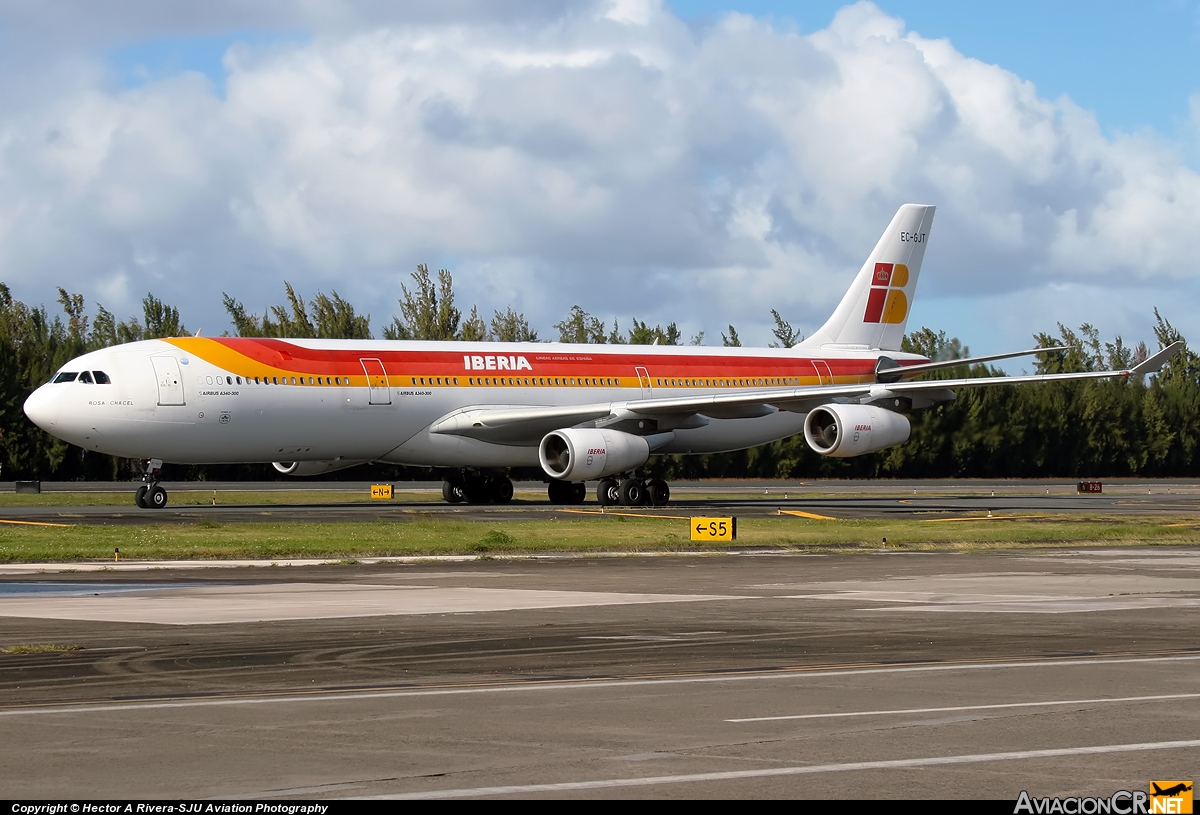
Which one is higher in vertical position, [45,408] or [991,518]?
[45,408]

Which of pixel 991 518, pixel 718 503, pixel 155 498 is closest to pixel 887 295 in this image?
pixel 718 503

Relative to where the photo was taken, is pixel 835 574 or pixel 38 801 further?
pixel 835 574

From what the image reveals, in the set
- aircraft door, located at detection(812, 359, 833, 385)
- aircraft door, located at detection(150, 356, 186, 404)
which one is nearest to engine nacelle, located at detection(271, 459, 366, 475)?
aircraft door, located at detection(150, 356, 186, 404)

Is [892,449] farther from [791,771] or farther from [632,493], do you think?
[791,771]

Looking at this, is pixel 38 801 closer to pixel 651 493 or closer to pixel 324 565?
pixel 324 565

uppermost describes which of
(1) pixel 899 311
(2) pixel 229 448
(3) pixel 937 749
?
(1) pixel 899 311

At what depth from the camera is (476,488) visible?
46.7 meters

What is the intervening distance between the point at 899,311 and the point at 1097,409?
33.7 m

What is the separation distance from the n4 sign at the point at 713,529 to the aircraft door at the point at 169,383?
1524 centimetres

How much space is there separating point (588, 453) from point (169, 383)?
36.3 ft

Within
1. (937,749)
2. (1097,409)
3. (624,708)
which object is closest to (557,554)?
(624,708)

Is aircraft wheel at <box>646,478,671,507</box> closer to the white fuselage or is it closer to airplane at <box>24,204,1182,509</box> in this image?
airplane at <box>24,204,1182,509</box>

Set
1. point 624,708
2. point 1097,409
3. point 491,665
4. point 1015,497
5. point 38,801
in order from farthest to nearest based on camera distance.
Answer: point 1097,409 < point 1015,497 < point 491,665 < point 624,708 < point 38,801

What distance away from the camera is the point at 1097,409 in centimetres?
8388
